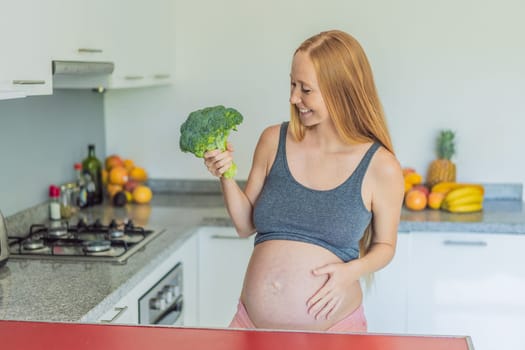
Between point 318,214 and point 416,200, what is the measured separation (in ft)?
4.40

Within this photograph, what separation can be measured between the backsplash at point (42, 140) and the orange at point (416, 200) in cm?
147

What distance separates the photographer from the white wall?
362cm

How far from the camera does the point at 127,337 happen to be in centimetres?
173

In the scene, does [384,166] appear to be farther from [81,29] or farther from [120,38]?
[120,38]

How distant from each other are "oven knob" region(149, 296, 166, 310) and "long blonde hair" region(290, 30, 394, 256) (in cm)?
91

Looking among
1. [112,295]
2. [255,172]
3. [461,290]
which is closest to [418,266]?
[461,290]

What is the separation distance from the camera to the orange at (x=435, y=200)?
11.3 feet

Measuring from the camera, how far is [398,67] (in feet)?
12.1

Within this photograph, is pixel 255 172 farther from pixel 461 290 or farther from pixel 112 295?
pixel 461 290

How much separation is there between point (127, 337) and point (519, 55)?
250cm

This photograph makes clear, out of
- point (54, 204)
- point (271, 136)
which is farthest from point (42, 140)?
point (271, 136)

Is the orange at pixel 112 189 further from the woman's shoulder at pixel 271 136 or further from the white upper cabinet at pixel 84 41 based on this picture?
the woman's shoulder at pixel 271 136

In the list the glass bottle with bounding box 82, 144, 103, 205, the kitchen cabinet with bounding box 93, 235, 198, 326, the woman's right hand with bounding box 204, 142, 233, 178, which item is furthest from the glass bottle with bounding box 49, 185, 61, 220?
the woman's right hand with bounding box 204, 142, 233, 178

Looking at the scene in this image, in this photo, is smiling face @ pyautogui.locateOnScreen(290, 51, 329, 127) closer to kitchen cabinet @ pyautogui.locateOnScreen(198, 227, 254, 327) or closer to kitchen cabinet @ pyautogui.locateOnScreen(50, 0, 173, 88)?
kitchen cabinet @ pyautogui.locateOnScreen(50, 0, 173, 88)
